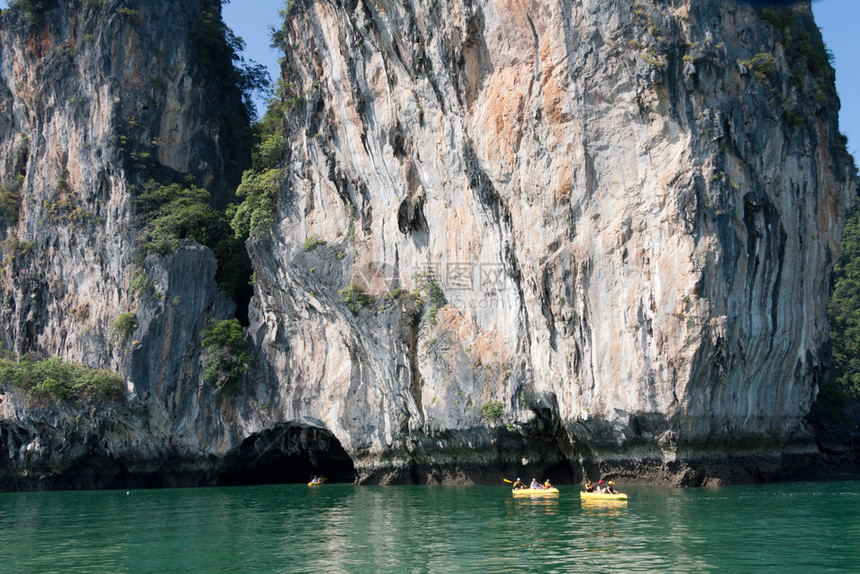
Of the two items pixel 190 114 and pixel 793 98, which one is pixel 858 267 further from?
pixel 190 114

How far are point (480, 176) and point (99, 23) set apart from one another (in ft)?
68.1

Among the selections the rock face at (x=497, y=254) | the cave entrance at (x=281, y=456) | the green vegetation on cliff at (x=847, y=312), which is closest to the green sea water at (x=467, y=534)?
the rock face at (x=497, y=254)

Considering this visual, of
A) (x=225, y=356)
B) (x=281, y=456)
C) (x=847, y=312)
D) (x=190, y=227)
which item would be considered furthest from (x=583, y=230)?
(x=847, y=312)

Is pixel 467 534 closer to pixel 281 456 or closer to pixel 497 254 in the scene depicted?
pixel 497 254

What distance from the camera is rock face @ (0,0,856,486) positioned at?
1923 centimetres

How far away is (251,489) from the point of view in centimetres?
2856

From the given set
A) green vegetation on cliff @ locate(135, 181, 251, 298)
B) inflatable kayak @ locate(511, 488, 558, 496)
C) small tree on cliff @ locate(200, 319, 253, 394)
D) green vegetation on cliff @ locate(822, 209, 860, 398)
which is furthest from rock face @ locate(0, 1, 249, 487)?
green vegetation on cliff @ locate(822, 209, 860, 398)

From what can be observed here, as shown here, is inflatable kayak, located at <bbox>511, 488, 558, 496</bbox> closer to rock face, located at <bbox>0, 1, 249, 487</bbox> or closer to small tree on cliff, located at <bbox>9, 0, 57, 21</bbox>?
rock face, located at <bbox>0, 1, 249, 487</bbox>

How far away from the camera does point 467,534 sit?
46.2 feet

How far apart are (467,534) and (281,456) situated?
19964 mm

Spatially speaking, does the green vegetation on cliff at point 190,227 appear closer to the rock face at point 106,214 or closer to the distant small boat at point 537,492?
the rock face at point 106,214

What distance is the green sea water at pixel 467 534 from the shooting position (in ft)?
37.2

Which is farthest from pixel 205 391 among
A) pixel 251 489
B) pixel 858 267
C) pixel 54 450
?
pixel 858 267

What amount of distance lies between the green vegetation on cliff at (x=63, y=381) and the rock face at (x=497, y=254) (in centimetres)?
83
